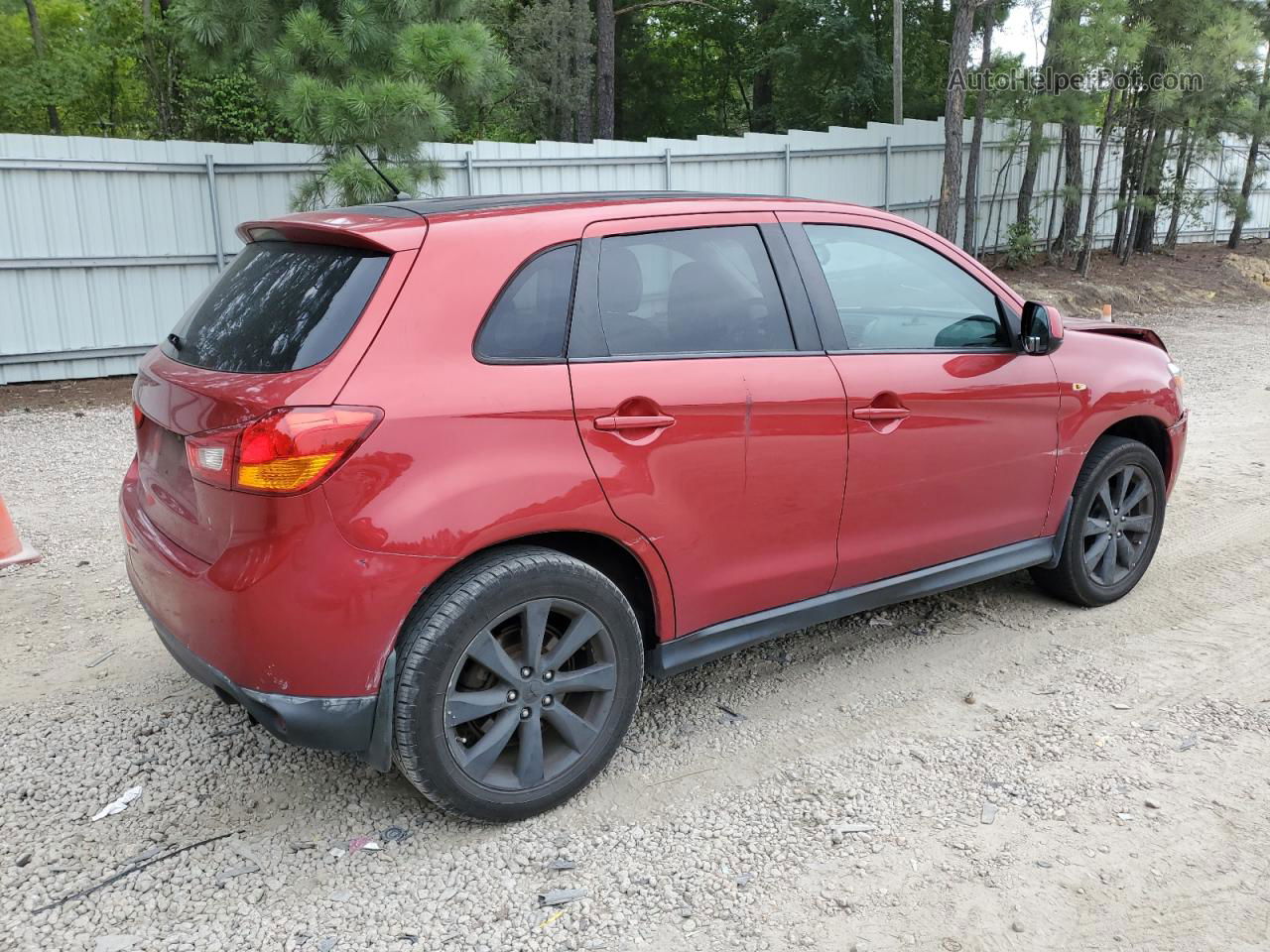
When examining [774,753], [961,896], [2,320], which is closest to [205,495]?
[774,753]

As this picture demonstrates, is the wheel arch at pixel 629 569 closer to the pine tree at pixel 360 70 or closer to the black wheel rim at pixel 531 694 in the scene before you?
the black wheel rim at pixel 531 694

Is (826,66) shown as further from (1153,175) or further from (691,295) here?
(691,295)

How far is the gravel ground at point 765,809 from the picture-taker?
2830 mm

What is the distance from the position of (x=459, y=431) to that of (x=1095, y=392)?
2849 mm

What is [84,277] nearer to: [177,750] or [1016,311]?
[177,750]

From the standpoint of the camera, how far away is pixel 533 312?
317cm

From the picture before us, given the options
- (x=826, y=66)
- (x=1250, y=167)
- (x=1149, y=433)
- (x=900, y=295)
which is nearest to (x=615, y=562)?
(x=900, y=295)

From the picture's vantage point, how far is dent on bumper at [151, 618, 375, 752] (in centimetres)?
289

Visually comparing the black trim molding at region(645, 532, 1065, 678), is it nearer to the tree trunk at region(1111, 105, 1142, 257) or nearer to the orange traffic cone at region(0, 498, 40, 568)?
the orange traffic cone at region(0, 498, 40, 568)

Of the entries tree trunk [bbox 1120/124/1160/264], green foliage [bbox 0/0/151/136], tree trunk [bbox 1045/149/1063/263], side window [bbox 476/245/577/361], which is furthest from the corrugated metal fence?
green foliage [bbox 0/0/151/136]

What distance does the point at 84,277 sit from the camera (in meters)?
10.8

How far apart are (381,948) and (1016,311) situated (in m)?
3.22

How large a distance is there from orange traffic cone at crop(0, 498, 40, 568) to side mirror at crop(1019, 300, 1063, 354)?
16.1ft

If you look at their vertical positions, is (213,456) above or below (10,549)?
above
